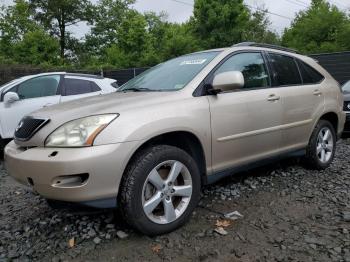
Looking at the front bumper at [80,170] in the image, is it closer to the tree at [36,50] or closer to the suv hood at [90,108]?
the suv hood at [90,108]

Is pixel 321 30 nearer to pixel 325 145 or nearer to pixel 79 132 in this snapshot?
pixel 325 145

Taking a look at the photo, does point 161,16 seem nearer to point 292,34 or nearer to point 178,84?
point 292,34

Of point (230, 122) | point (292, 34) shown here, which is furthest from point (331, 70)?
point (292, 34)

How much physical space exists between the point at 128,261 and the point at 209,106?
60.1 inches

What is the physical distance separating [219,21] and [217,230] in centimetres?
2378

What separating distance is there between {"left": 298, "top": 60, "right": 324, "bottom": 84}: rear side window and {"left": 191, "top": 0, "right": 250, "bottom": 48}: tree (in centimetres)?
2112

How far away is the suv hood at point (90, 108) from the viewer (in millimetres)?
2916

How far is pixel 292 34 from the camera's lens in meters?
34.6

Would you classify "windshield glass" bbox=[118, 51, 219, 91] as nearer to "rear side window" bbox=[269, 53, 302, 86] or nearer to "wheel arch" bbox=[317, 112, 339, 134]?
"rear side window" bbox=[269, 53, 302, 86]

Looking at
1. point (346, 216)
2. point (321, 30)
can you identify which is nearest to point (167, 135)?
point (346, 216)

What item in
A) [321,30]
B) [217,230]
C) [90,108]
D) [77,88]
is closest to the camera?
[90,108]

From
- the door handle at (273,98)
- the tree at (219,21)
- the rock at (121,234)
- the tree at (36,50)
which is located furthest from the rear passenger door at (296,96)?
the tree at (36,50)

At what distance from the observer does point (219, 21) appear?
25.3m

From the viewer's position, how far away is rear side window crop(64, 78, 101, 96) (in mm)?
7379
